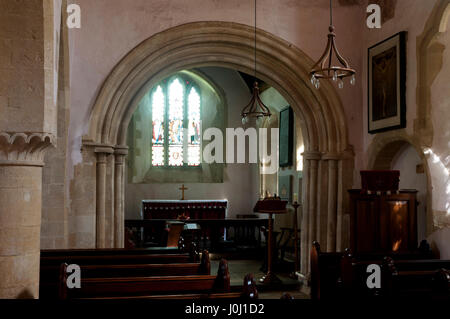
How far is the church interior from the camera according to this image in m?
3.71

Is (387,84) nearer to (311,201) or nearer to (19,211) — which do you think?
(311,201)

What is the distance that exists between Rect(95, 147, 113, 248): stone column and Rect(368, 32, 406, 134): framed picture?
12.6ft

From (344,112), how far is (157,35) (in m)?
2.99

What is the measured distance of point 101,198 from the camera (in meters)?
7.09

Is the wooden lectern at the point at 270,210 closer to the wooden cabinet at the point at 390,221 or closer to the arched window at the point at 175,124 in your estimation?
the wooden cabinet at the point at 390,221

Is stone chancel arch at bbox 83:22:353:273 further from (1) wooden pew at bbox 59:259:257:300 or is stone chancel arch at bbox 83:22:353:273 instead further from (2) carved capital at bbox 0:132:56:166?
(1) wooden pew at bbox 59:259:257:300

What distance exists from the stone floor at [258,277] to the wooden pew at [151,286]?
3.76 m

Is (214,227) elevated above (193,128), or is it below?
below

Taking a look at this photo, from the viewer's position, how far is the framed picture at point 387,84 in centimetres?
656

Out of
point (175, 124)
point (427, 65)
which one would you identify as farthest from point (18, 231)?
point (175, 124)

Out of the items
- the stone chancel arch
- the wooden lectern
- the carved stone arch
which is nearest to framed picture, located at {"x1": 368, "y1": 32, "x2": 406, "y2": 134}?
the carved stone arch

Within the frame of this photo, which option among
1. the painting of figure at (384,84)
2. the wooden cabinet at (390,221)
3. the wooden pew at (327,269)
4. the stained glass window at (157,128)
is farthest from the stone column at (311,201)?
the stained glass window at (157,128)

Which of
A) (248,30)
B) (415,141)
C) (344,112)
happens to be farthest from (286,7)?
(415,141)

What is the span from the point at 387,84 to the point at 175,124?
7.59m
